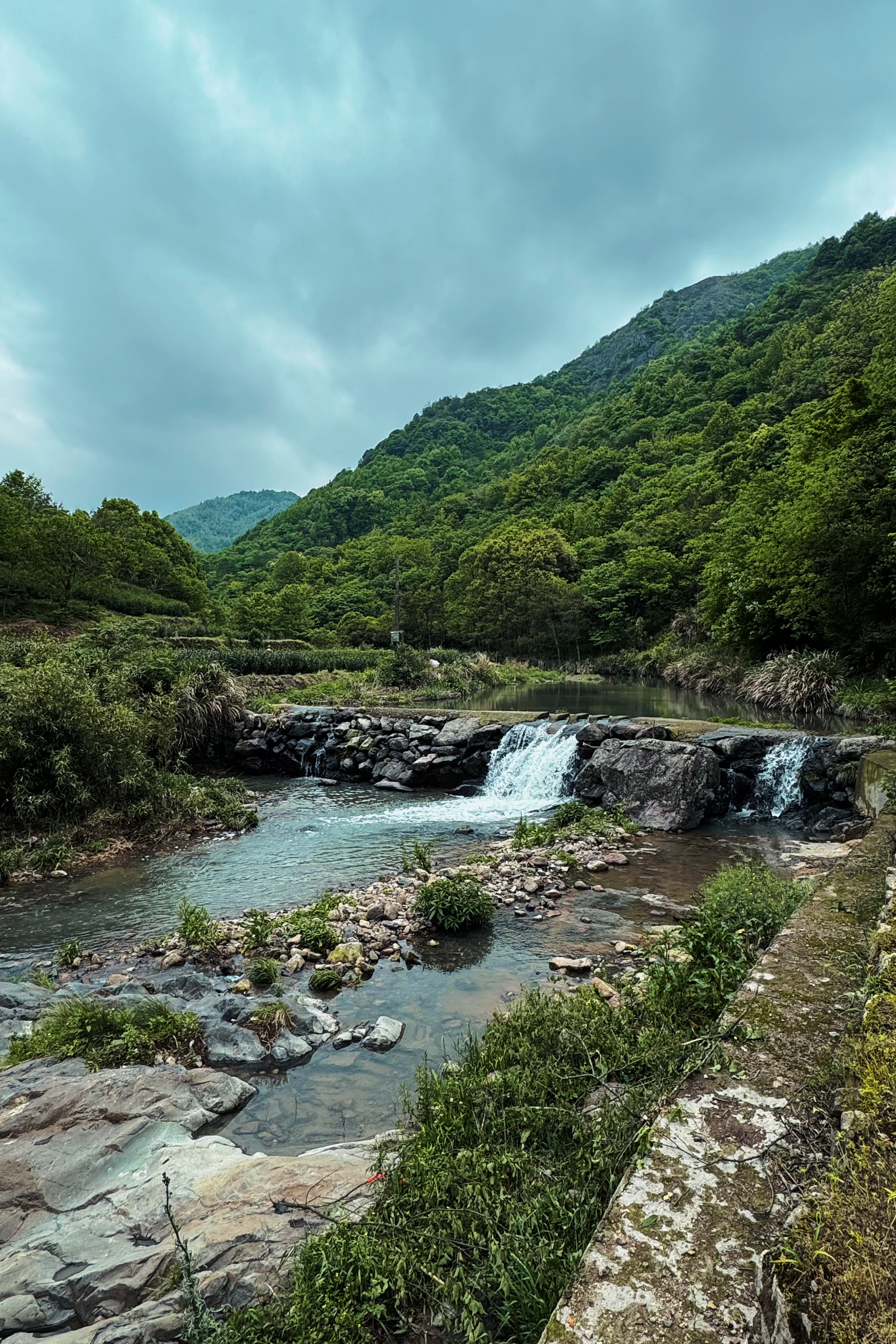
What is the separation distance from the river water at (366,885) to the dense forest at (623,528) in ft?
33.7

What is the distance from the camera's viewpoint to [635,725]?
1360 cm

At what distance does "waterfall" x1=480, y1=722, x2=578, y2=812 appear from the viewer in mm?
13695

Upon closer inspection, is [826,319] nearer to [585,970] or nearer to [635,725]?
[635,725]

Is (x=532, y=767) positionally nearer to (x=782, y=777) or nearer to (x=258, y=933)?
(x=782, y=777)

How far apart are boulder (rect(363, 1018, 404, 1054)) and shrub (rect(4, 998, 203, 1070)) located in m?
1.26

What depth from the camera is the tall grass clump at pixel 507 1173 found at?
206 cm

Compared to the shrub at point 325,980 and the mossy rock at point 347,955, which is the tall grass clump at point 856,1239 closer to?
the shrub at point 325,980

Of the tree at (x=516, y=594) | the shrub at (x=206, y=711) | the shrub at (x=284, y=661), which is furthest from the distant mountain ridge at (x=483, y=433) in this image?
the shrub at (x=206, y=711)

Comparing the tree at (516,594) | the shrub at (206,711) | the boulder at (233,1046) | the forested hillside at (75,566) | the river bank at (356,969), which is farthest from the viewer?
the tree at (516,594)

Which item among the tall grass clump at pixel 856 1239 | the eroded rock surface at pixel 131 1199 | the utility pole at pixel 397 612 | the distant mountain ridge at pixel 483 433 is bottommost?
the eroded rock surface at pixel 131 1199

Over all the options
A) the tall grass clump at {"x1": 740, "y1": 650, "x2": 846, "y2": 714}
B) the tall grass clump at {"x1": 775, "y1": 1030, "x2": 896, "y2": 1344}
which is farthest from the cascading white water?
the tall grass clump at {"x1": 775, "y1": 1030, "x2": 896, "y2": 1344}

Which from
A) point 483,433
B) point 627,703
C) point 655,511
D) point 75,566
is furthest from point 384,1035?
point 483,433

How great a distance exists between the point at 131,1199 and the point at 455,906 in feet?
14.5

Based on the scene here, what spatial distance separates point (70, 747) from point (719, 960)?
10.1 meters
